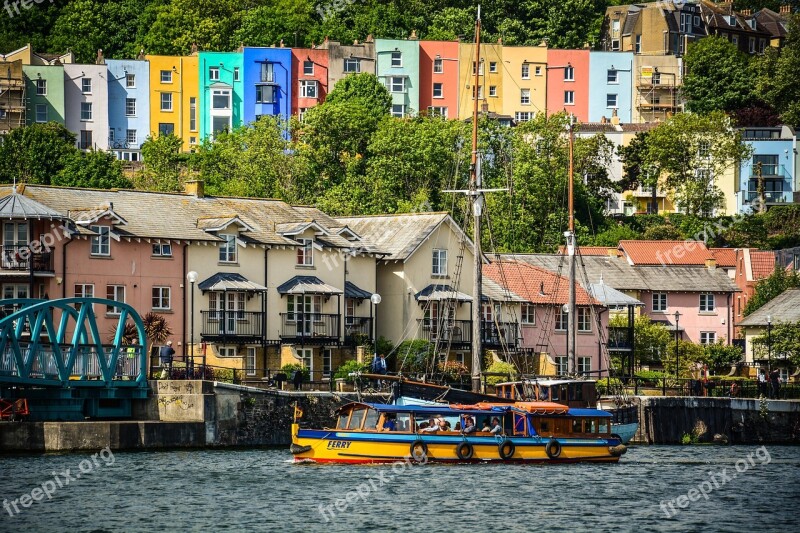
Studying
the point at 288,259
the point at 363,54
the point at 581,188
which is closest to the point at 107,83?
the point at 363,54

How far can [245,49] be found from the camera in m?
140

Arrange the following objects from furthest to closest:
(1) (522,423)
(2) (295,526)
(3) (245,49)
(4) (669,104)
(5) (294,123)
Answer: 1. (4) (669,104)
2. (3) (245,49)
3. (5) (294,123)
4. (1) (522,423)
5. (2) (295,526)

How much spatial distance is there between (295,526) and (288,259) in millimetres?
34666

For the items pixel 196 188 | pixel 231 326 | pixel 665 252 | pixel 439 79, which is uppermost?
pixel 439 79

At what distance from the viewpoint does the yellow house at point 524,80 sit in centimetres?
14950

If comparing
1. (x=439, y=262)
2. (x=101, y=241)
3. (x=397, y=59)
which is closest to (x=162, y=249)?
(x=101, y=241)

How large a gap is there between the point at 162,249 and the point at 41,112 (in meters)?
67.0

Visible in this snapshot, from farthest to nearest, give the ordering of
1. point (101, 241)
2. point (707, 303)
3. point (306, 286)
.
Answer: point (707, 303)
point (306, 286)
point (101, 241)

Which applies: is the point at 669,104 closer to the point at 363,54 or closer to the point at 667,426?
the point at 363,54

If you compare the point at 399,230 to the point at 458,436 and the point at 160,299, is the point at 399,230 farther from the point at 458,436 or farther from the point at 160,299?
the point at 458,436

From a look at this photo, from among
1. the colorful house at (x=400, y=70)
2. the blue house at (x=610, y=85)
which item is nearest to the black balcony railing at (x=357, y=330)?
the colorful house at (x=400, y=70)

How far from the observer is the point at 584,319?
9181 centimetres

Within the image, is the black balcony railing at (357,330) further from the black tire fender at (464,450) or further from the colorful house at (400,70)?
the colorful house at (400,70)

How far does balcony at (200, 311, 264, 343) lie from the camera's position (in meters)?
75.4
